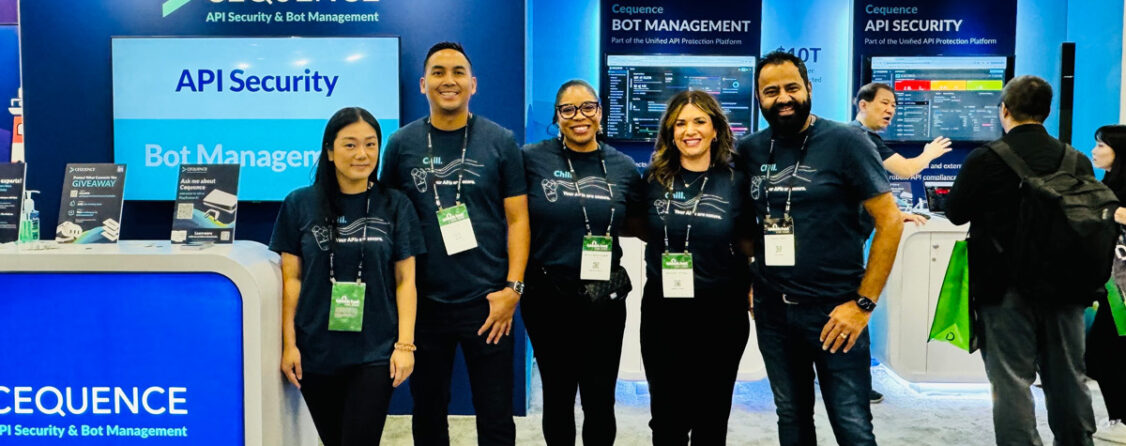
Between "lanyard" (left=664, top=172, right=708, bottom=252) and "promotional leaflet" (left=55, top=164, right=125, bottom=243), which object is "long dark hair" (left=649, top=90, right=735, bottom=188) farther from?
"promotional leaflet" (left=55, top=164, right=125, bottom=243)

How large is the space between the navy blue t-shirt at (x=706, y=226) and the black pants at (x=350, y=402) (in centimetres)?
81

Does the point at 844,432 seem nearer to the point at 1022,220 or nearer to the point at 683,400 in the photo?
the point at 683,400

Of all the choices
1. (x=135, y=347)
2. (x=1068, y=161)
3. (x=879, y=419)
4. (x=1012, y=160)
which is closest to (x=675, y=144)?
(x=1012, y=160)

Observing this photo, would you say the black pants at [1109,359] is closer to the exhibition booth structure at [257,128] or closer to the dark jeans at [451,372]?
the exhibition booth structure at [257,128]

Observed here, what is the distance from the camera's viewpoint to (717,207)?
2.29m

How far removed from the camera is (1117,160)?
3.23 m

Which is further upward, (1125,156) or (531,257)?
(1125,156)

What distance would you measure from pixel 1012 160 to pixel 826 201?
0.79 m

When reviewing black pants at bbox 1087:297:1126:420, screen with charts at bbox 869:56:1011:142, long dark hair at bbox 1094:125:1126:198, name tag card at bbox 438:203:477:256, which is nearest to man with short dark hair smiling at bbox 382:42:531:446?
name tag card at bbox 438:203:477:256

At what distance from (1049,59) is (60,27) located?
5538 mm

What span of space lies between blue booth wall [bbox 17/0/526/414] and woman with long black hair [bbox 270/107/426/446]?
4.64 feet

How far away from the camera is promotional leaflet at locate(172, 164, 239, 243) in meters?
2.39

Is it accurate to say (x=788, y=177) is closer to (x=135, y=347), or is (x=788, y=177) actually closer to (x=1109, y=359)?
(x=135, y=347)

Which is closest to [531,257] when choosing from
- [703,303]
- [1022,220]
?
[703,303]
